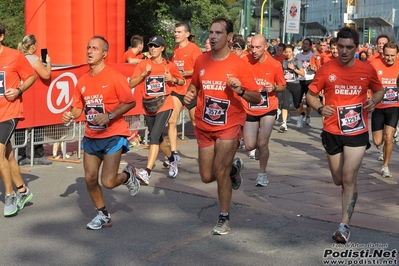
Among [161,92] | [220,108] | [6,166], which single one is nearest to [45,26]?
[161,92]

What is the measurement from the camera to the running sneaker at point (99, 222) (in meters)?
7.16

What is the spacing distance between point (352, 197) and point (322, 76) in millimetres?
1142

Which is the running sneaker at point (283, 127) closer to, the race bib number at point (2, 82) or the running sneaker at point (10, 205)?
the running sneaker at point (10, 205)

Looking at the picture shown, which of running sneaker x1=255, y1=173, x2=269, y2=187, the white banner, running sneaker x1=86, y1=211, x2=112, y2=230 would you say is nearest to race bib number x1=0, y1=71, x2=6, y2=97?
running sneaker x1=86, y1=211, x2=112, y2=230

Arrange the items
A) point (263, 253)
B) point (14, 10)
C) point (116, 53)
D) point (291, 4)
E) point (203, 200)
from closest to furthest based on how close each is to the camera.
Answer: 1. point (263, 253)
2. point (203, 200)
3. point (116, 53)
4. point (291, 4)
5. point (14, 10)

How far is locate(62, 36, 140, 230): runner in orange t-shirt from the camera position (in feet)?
23.5

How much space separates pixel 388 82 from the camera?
1056 centimetres

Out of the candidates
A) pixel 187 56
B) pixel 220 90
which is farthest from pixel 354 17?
pixel 220 90

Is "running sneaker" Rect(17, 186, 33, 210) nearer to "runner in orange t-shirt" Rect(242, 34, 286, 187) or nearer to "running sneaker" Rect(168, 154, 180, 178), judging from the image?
"running sneaker" Rect(168, 154, 180, 178)

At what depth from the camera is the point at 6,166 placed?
7.78m

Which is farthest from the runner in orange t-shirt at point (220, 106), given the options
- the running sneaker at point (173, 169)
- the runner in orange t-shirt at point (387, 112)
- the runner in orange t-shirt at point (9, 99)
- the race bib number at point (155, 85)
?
the runner in orange t-shirt at point (387, 112)

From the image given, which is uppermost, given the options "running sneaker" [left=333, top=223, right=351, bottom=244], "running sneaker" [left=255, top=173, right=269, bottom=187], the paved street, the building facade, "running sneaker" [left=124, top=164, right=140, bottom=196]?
the building facade

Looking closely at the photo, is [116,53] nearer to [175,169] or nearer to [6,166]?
[175,169]

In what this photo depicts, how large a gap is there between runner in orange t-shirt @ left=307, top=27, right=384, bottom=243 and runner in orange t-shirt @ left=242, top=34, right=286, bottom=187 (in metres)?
2.74
